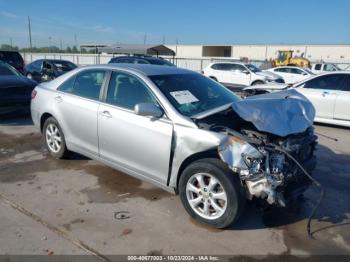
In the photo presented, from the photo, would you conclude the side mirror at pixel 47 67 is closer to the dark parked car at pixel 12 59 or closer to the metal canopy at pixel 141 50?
the dark parked car at pixel 12 59

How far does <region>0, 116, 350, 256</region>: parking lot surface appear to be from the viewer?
127 inches

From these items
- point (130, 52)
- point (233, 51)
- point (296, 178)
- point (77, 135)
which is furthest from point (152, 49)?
point (233, 51)

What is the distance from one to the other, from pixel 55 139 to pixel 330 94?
22.2 feet

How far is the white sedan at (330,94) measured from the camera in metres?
8.38

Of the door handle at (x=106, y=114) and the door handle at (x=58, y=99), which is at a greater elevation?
the door handle at (x=58, y=99)

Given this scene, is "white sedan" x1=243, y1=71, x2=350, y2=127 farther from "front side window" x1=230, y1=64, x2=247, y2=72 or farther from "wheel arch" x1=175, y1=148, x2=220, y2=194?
"front side window" x1=230, y1=64, x2=247, y2=72

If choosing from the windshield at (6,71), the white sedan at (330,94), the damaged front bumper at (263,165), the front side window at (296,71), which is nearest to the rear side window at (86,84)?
the damaged front bumper at (263,165)

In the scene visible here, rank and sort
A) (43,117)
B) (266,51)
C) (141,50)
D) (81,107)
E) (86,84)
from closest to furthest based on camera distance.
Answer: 1. (81,107)
2. (86,84)
3. (43,117)
4. (141,50)
5. (266,51)

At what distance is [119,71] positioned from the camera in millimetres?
4492

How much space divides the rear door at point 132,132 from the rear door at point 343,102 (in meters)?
6.19

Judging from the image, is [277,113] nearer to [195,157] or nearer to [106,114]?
[195,157]

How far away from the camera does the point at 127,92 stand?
4352 millimetres

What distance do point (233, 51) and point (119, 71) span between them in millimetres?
59939

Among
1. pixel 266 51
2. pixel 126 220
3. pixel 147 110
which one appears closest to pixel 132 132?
pixel 147 110
